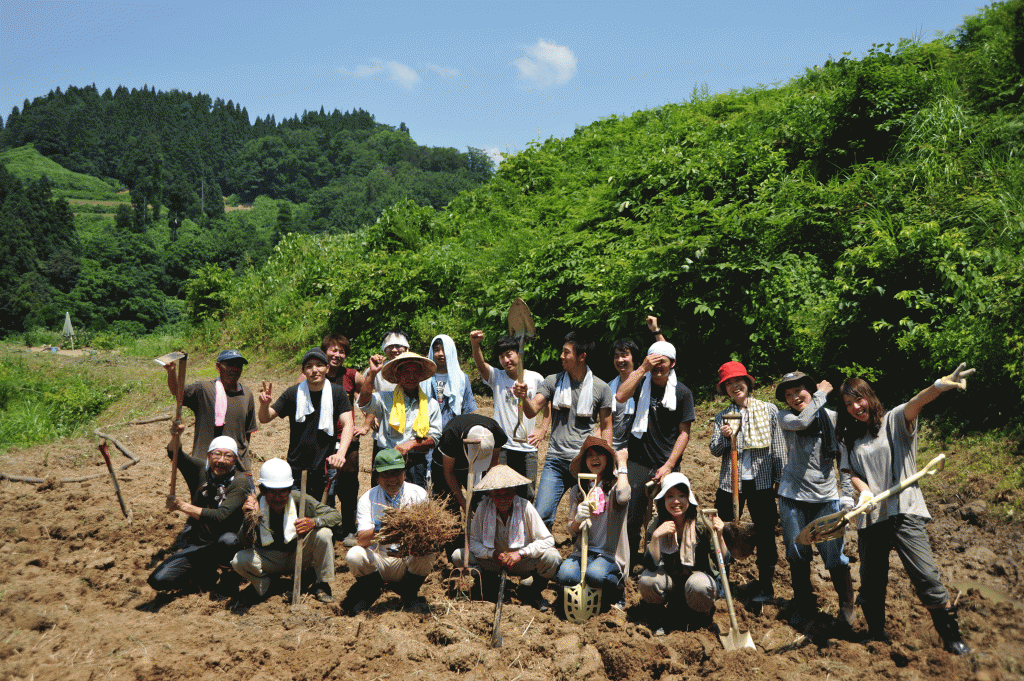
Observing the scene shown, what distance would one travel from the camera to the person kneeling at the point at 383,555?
5.38m

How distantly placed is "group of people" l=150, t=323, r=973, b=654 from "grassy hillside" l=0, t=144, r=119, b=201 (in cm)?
11535

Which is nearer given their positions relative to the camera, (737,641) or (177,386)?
(737,641)

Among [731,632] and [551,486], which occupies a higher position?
[551,486]

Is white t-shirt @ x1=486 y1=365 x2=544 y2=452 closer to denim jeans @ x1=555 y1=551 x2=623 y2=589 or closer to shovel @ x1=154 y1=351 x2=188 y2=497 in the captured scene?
denim jeans @ x1=555 y1=551 x2=623 y2=589

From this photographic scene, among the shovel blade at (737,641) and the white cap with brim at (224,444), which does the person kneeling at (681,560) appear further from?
the white cap with brim at (224,444)

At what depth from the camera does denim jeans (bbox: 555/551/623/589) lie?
529 cm

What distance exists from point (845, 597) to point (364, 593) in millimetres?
3388

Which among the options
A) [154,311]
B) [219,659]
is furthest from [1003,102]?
[154,311]

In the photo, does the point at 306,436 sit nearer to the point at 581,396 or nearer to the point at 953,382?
the point at 581,396

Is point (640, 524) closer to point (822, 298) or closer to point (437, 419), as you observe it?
point (437, 419)

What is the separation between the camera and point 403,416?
5.97 m

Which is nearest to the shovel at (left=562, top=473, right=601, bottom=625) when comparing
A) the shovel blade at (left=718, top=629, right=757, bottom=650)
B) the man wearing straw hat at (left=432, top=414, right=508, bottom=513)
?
the man wearing straw hat at (left=432, top=414, right=508, bottom=513)

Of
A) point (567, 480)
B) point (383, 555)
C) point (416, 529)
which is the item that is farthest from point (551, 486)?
point (383, 555)

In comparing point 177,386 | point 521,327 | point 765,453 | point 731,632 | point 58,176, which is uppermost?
point 58,176
